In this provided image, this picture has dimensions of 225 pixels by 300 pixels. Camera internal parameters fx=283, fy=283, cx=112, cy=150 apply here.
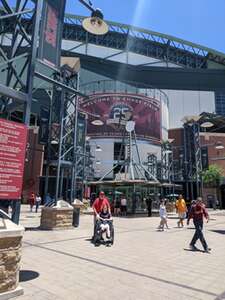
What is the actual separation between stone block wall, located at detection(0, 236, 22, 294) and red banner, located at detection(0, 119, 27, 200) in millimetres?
809

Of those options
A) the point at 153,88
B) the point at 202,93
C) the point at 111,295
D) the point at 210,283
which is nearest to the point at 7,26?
the point at 111,295

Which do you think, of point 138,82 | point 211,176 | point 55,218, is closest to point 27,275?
point 55,218

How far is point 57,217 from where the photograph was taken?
1286 cm

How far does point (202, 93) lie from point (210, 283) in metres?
53.2

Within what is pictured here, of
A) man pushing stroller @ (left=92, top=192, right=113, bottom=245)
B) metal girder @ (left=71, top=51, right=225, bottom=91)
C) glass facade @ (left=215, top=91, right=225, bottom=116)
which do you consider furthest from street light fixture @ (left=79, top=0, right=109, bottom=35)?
glass facade @ (left=215, top=91, right=225, bottom=116)

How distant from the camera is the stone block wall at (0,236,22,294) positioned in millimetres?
4402

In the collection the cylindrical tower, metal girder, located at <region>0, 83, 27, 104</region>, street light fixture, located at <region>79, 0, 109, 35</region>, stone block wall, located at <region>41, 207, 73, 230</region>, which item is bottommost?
stone block wall, located at <region>41, 207, 73, 230</region>

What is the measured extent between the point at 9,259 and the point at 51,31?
4597 mm

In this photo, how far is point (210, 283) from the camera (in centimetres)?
553

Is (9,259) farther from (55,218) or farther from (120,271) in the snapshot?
(55,218)

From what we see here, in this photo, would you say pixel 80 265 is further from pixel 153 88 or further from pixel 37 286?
pixel 153 88

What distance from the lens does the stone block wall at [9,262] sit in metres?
4.40

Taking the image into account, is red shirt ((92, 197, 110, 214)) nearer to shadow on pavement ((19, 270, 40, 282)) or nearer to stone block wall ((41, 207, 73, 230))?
stone block wall ((41, 207, 73, 230))

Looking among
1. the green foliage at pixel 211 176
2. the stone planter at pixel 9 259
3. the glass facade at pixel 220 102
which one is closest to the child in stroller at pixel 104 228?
the stone planter at pixel 9 259
